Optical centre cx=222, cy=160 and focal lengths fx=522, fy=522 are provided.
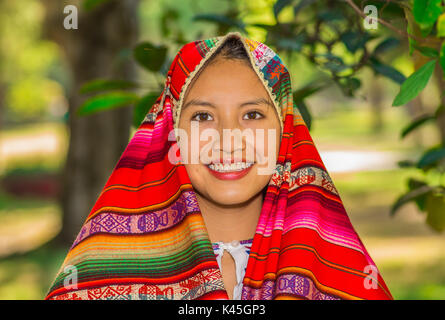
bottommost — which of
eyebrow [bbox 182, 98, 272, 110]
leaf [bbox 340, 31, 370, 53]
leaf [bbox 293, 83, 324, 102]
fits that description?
eyebrow [bbox 182, 98, 272, 110]

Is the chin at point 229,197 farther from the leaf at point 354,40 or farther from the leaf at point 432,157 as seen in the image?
the leaf at point 432,157

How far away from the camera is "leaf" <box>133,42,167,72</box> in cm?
221

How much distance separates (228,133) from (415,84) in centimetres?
62

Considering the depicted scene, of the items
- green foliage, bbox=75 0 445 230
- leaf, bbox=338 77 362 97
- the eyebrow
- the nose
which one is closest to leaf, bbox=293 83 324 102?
green foliage, bbox=75 0 445 230

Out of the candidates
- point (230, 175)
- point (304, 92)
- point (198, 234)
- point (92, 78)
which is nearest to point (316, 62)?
point (304, 92)

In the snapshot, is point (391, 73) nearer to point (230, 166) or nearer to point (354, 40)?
point (354, 40)

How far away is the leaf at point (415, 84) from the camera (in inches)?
61.7

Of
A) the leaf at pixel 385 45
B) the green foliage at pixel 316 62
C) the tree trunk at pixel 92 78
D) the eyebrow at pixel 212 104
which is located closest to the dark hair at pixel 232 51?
the eyebrow at pixel 212 104

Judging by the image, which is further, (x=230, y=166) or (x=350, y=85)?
(x=350, y=85)

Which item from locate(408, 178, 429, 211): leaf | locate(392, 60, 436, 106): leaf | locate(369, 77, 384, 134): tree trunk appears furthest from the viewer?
locate(369, 77, 384, 134): tree trunk

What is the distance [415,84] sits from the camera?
158cm

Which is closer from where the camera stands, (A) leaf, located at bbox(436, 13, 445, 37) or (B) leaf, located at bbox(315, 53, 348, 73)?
(A) leaf, located at bbox(436, 13, 445, 37)

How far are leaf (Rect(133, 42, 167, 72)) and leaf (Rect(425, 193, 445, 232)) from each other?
1394mm

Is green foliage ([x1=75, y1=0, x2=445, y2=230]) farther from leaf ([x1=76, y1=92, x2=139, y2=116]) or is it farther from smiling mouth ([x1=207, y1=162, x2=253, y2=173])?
smiling mouth ([x1=207, y1=162, x2=253, y2=173])
